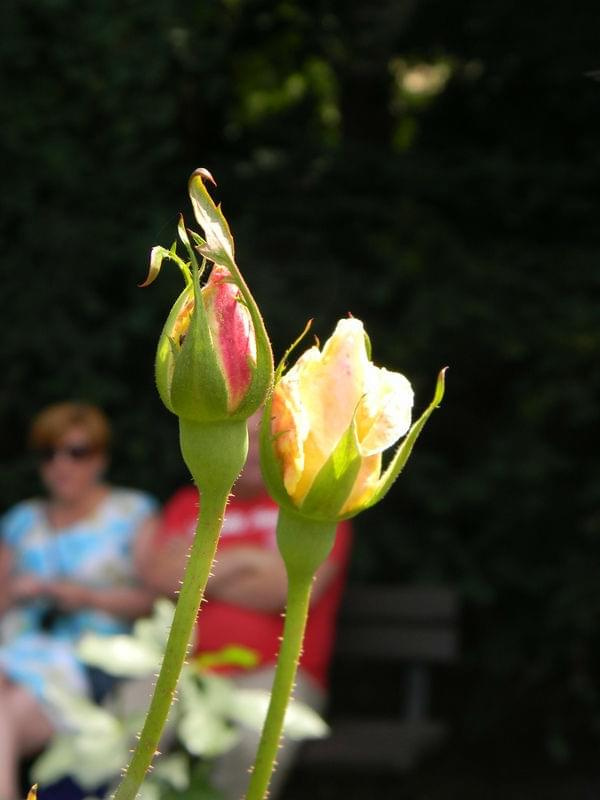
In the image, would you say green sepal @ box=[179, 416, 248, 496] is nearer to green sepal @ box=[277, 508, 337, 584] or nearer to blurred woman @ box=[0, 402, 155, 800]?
green sepal @ box=[277, 508, 337, 584]

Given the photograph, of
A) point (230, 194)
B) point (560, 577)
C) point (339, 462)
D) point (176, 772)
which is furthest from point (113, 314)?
point (339, 462)

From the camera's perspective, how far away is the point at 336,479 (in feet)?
2.07

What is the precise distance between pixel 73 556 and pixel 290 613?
313cm

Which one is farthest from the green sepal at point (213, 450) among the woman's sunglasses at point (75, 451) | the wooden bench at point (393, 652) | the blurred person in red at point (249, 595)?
the wooden bench at point (393, 652)

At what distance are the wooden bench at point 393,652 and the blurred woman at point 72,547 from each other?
2.73 feet

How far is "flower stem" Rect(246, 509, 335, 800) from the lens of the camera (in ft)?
2.03

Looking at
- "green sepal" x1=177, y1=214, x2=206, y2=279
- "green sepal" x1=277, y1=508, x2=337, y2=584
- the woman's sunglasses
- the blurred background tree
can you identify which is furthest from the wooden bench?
"green sepal" x1=177, y1=214, x2=206, y2=279

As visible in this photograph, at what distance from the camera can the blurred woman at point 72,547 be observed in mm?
3561

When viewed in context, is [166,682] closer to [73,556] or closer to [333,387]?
[333,387]

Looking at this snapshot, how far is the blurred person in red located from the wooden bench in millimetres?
470

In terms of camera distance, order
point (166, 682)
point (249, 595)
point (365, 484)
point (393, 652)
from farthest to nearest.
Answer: point (393, 652) < point (249, 595) < point (365, 484) < point (166, 682)

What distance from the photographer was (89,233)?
14.4 feet

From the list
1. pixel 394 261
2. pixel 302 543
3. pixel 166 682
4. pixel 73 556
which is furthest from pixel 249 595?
pixel 166 682

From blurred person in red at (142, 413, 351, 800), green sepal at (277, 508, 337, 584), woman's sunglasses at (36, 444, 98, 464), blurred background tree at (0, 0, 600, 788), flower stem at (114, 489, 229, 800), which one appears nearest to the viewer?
flower stem at (114, 489, 229, 800)
